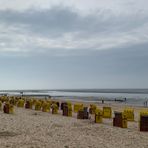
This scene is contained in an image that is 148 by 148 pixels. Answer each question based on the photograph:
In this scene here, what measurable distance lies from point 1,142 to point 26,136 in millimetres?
1573

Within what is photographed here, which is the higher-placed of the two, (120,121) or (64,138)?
(120,121)

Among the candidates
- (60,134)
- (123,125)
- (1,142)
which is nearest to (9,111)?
(123,125)

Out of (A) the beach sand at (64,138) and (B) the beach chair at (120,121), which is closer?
(A) the beach sand at (64,138)

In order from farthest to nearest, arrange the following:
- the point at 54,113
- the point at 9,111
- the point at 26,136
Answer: the point at 54,113 → the point at 9,111 → the point at 26,136

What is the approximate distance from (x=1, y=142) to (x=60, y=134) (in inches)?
110

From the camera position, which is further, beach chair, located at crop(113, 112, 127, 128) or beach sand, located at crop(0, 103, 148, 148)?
beach chair, located at crop(113, 112, 127, 128)

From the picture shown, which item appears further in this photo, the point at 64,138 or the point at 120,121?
the point at 120,121

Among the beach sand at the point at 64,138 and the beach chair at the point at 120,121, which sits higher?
the beach chair at the point at 120,121

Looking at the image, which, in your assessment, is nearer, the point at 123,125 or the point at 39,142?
the point at 39,142

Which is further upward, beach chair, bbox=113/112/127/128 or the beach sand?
beach chair, bbox=113/112/127/128

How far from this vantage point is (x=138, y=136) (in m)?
14.3

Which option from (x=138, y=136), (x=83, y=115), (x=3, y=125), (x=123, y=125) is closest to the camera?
→ (x=138, y=136)

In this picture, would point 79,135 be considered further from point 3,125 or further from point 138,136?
point 3,125

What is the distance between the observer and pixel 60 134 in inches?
549
